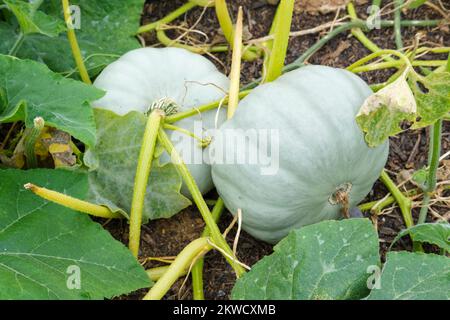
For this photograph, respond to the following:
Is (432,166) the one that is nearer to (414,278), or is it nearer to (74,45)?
(414,278)

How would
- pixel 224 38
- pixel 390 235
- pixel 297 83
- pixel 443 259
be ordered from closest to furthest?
pixel 443 259
pixel 297 83
pixel 390 235
pixel 224 38

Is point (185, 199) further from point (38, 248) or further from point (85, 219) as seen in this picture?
point (38, 248)

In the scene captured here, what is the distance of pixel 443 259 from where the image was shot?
1.43m

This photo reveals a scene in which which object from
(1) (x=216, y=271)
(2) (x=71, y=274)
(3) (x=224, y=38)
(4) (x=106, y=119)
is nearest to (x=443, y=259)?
(1) (x=216, y=271)

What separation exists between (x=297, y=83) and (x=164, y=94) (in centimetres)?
35

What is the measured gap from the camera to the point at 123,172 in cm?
179

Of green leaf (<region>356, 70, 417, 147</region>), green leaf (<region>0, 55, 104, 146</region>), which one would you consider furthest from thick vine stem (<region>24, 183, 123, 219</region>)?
green leaf (<region>356, 70, 417, 147</region>)

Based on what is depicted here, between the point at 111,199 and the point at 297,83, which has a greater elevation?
the point at 297,83

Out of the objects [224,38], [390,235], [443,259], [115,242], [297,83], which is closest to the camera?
[443,259]

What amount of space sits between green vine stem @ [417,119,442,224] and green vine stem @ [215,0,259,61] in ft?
1.83

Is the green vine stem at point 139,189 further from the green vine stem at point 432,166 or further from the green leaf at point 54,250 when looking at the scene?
the green vine stem at point 432,166

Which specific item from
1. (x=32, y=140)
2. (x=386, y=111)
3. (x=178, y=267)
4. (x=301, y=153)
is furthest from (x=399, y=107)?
(x=32, y=140)

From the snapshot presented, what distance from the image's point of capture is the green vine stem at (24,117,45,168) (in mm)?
1565

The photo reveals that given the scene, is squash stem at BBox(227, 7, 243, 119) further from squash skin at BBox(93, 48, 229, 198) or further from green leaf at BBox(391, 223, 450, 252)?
green leaf at BBox(391, 223, 450, 252)
